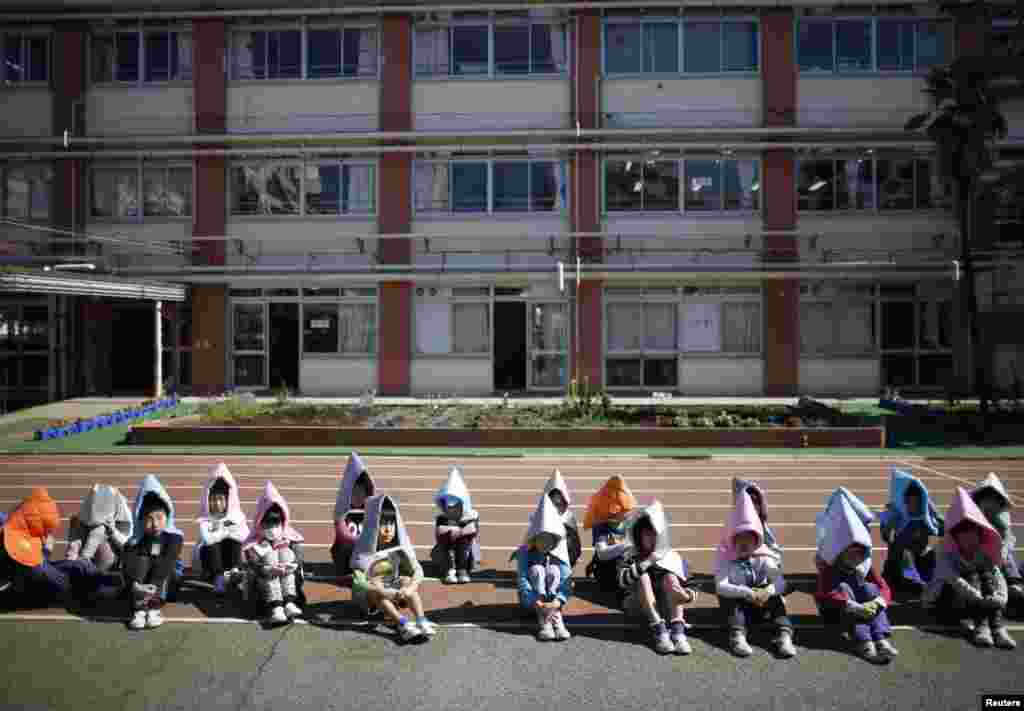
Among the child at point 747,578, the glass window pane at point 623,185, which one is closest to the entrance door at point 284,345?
the glass window pane at point 623,185

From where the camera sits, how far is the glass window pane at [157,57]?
28422mm

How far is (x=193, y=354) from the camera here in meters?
28.2

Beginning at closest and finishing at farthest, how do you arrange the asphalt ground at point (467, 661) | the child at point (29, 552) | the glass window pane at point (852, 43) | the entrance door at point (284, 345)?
the asphalt ground at point (467, 661) → the child at point (29, 552) → the glass window pane at point (852, 43) → the entrance door at point (284, 345)

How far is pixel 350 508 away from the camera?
27.2ft

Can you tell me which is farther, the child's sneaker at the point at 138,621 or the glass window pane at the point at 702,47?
the glass window pane at the point at 702,47

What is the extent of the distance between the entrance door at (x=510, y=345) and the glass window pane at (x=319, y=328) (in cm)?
570

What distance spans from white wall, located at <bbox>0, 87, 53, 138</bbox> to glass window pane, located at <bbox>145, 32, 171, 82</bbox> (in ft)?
11.6

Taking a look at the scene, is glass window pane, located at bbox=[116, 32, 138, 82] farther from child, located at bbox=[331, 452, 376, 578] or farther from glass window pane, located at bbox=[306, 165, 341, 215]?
child, located at bbox=[331, 452, 376, 578]

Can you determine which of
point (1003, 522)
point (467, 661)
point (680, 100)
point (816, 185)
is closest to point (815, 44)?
point (816, 185)

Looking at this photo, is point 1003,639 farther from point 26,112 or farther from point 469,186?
point 26,112

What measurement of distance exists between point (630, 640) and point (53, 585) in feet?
17.3

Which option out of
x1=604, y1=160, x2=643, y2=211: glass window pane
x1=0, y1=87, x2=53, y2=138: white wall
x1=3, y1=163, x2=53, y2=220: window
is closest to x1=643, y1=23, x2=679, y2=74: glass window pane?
x1=604, y1=160, x2=643, y2=211: glass window pane

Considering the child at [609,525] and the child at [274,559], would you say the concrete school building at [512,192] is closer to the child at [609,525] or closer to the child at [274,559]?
the child at [609,525]

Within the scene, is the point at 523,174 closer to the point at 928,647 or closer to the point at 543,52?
the point at 543,52
